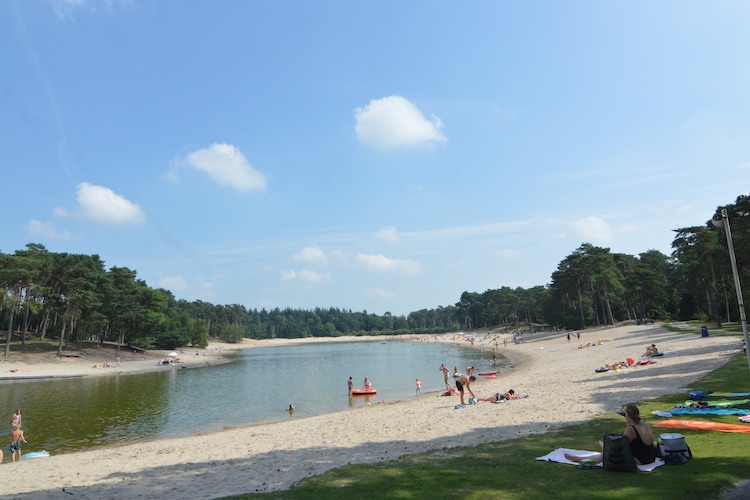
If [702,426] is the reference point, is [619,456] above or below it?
above

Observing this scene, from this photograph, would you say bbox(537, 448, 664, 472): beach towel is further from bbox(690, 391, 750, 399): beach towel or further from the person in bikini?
bbox(690, 391, 750, 399): beach towel

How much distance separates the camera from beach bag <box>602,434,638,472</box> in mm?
7742

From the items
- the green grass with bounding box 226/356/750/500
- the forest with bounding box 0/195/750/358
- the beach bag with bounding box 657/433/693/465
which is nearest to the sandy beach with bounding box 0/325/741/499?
the green grass with bounding box 226/356/750/500

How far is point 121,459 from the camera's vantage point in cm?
1641

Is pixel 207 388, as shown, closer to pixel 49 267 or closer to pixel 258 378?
pixel 258 378

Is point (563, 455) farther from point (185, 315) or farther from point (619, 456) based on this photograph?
point (185, 315)

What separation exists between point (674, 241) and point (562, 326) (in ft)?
152

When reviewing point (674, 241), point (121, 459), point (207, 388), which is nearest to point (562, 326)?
point (674, 241)

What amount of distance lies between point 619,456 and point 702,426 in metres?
4.41

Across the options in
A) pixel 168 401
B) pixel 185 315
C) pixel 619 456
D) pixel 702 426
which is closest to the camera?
pixel 619 456

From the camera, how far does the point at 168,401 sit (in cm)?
3600

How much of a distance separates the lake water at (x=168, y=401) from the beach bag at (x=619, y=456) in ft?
72.4

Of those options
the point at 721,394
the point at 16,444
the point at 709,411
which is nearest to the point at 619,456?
the point at 709,411

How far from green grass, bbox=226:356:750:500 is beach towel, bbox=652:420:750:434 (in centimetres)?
30
